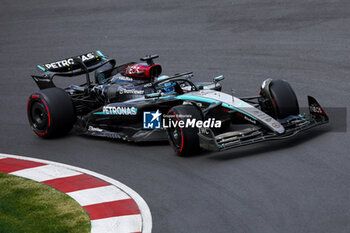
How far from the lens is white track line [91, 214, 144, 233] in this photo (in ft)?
19.0

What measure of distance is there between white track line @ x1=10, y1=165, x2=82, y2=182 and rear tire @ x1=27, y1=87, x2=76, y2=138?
52.9 inches

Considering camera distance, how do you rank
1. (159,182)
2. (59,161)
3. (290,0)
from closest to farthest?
1. (159,182)
2. (59,161)
3. (290,0)

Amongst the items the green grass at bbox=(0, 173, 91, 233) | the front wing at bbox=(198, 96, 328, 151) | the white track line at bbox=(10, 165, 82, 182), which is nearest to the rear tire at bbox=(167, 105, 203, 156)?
the front wing at bbox=(198, 96, 328, 151)

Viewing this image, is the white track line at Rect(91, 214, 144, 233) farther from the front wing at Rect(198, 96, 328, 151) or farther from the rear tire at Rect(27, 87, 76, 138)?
the rear tire at Rect(27, 87, 76, 138)

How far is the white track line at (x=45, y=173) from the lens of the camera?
7.73 metres

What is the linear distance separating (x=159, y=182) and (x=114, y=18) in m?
12.8

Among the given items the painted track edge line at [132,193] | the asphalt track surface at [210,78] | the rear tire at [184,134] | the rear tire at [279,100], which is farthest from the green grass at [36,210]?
the rear tire at [279,100]

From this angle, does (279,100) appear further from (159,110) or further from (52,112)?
(52,112)

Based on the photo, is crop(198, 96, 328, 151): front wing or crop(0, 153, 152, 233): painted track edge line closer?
crop(0, 153, 152, 233): painted track edge line

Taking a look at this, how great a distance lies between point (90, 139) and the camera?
958 cm

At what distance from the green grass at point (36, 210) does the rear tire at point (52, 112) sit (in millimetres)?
1914

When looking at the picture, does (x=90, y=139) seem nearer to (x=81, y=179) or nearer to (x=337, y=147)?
(x=81, y=179)

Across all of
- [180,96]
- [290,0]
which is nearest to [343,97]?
[180,96]

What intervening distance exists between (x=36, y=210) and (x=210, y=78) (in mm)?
7249
